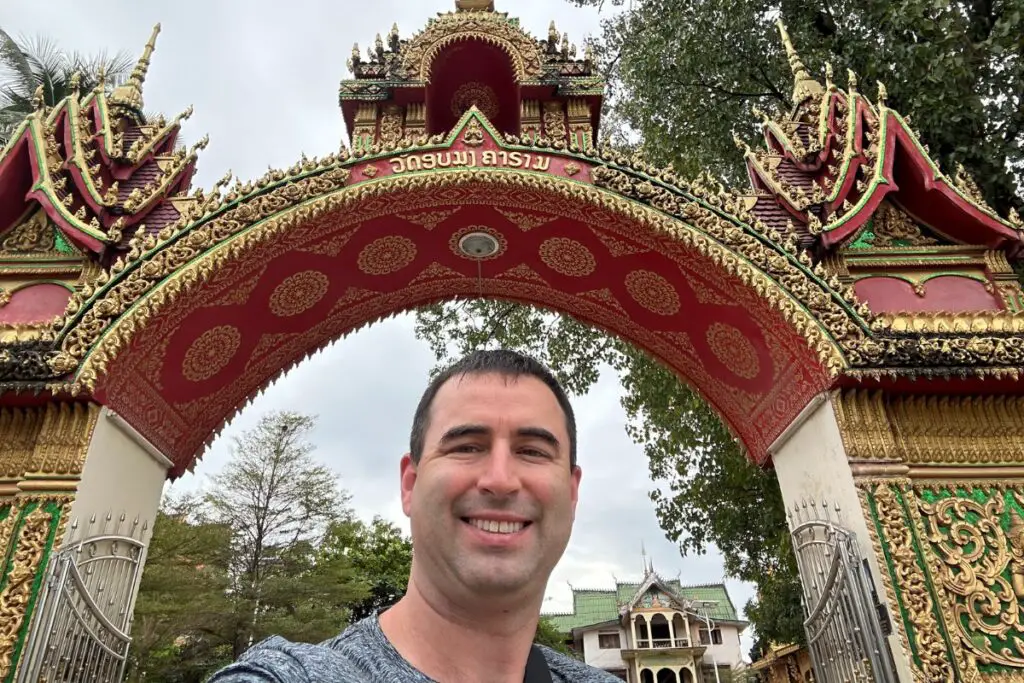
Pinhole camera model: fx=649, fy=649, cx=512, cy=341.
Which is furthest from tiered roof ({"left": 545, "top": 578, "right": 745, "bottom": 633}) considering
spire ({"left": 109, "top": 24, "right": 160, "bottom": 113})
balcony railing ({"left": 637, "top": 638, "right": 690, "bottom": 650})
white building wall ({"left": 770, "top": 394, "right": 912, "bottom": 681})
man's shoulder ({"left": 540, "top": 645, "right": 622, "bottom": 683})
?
man's shoulder ({"left": 540, "top": 645, "right": 622, "bottom": 683})

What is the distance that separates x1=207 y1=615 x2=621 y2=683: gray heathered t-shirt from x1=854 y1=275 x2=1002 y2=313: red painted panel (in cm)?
605

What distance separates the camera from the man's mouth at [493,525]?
1.28m

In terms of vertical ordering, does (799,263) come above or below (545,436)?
above

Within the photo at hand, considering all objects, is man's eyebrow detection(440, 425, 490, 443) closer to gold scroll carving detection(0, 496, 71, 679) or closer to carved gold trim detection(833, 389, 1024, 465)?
carved gold trim detection(833, 389, 1024, 465)

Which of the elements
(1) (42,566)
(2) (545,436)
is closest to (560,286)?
(1) (42,566)

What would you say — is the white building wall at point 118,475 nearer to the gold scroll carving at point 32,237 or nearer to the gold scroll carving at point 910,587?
the gold scroll carving at point 32,237

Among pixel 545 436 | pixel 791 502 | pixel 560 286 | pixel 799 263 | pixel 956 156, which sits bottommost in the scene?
pixel 545 436

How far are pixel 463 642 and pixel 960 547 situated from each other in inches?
206

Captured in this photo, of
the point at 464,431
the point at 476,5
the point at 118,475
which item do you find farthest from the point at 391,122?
the point at 464,431

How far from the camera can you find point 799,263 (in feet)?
18.6

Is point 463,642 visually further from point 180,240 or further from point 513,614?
point 180,240

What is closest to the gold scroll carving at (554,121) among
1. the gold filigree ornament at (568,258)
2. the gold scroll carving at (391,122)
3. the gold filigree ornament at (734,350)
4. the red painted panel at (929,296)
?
the gold scroll carving at (391,122)

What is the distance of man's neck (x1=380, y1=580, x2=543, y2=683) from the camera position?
4.15 ft

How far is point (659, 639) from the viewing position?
29.6 meters
